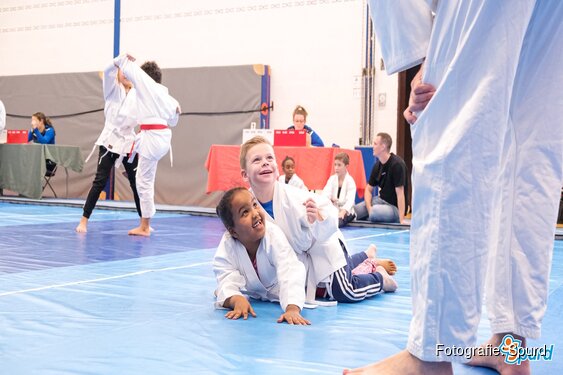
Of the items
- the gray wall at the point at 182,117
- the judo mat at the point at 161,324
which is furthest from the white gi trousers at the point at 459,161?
the gray wall at the point at 182,117

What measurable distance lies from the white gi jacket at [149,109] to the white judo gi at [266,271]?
2.77 m

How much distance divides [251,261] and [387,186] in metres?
4.51

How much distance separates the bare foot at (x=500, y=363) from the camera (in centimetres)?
155

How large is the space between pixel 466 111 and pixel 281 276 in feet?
4.45

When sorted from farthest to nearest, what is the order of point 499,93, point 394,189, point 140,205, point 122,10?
point 122,10 → point 394,189 → point 140,205 → point 499,93

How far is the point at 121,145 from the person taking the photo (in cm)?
538

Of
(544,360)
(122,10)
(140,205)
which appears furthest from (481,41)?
(122,10)

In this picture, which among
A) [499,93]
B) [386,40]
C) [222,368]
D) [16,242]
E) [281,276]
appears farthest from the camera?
[16,242]

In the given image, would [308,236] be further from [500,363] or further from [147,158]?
[147,158]

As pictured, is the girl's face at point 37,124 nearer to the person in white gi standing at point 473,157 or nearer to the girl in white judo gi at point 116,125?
the girl in white judo gi at point 116,125

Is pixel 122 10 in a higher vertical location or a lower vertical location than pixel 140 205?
higher

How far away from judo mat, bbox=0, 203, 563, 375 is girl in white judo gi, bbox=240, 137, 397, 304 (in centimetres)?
8

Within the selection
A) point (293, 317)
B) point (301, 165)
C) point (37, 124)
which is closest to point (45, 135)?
point (37, 124)

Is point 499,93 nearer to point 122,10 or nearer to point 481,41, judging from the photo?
point 481,41
